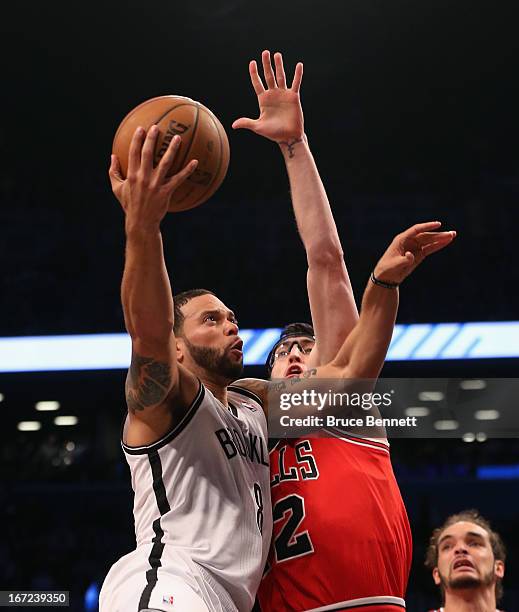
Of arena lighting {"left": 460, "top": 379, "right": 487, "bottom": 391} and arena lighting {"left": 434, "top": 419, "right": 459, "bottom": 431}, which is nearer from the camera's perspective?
arena lighting {"left": 460, "top": 379, "right": 487, "bottom": 391}

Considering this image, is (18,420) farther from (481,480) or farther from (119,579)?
(119,579)

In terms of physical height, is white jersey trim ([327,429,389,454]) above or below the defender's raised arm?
below

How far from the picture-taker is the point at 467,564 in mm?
5230

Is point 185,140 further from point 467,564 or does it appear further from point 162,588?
point 467,564

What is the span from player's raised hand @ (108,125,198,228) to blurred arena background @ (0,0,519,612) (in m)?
7.42

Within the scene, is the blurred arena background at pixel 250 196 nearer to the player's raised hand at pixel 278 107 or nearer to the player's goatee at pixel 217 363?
the player's raised hand at pixel 278 107

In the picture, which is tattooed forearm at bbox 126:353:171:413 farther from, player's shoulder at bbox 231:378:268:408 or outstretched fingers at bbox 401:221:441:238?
outstretched fingers at bbox 401:221:441:238

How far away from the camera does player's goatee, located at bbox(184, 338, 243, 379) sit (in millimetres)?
3258

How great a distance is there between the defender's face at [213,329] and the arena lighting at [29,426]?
40.1 feet

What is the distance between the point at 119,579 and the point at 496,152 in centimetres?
1076

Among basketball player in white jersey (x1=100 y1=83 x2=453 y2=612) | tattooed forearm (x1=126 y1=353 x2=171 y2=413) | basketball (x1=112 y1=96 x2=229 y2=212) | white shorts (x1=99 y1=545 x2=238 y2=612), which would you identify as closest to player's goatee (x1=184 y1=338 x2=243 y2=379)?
basketball player in white jersey (x1=100 y1=83 x2=453 y2=612)

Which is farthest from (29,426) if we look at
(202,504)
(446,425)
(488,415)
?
(202,504)

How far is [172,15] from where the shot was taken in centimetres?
988

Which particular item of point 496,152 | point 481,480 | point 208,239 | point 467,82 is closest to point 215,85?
point 208,239
